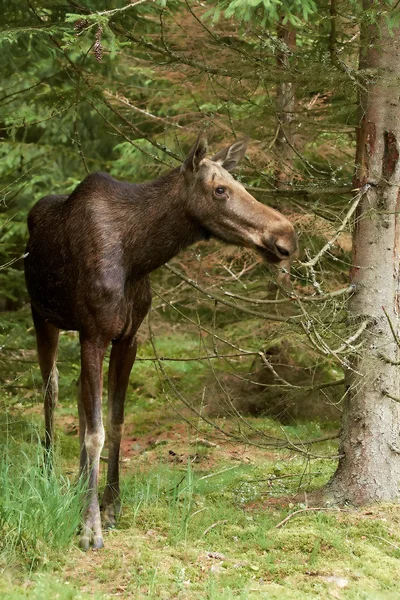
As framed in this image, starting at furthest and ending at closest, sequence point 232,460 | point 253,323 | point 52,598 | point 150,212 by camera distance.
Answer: point 253,323 → point 232,460 → point 150,212 → point 52,598

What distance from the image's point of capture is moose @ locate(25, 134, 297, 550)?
6.80 metres

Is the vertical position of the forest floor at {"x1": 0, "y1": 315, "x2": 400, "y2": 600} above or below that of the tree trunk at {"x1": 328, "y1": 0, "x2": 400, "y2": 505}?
below

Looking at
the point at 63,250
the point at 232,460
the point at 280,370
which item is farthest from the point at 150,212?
the point at 280,370

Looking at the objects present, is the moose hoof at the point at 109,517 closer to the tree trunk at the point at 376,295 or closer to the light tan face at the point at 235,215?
the tree trunk at the point at 376,295

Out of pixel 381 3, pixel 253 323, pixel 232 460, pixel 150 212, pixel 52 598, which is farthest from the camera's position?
pixel 253 323

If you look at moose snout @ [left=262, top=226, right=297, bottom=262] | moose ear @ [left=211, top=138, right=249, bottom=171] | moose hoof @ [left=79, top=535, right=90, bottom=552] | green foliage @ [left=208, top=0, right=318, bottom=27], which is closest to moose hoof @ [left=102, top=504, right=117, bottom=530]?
moose hoof @ [left=79, top=535, right=90, bottom=552]

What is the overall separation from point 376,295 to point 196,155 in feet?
6.57

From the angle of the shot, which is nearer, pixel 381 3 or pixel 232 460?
pixel 381 3

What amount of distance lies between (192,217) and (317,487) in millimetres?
2989

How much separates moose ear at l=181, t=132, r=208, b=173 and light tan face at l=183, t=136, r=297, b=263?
0.7 inches

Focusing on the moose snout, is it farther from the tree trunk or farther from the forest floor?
the forest floor

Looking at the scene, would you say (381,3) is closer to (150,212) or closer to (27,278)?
(150,212)

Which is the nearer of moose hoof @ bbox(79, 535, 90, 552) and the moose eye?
moose hoof @ bbox(79, 535, 90, 552)

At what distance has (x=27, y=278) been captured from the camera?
8328mm
